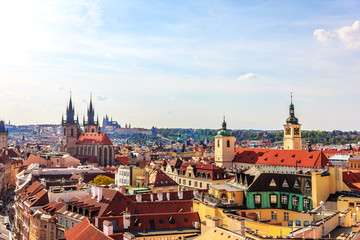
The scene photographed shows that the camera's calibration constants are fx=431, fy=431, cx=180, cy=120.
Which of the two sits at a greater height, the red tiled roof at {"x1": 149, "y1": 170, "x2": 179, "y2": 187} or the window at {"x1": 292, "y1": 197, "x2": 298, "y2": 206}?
the window at {"x1": 292, "y1": 197, "x2": 298, "y2": 206}

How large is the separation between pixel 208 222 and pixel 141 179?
172ft

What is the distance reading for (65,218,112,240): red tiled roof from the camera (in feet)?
129

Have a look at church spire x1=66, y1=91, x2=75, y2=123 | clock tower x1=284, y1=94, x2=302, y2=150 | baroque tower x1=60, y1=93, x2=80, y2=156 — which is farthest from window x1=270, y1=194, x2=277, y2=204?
church spire x1=66, y1=91, x2=75, y2=123

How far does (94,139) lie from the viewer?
177125mm

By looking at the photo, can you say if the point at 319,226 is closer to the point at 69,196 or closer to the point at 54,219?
the point at 54,219

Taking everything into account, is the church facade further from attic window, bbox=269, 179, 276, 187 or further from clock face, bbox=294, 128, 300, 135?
attic window, bbox=269, 179, 276, 187

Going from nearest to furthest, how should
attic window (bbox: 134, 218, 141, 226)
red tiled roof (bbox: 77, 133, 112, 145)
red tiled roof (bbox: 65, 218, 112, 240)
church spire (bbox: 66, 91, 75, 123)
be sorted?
red tiled roof (bbox: 65, 218, 112, 240)
attic window (bbox: 134, 218, 141, 226)
red tiled roof (bbox: 77, 133, 112, 145)
church spire (bbox: 66, 91, 75, 123)

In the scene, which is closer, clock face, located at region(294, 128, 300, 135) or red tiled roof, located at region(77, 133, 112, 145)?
clock face, located at region(294, 128, 300, 135)

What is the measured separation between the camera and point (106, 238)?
38.4 metres

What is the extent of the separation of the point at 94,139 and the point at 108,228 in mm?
138879

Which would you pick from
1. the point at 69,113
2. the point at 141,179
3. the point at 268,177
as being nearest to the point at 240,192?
the point at 268,177

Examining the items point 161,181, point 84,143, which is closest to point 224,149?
point 161,181

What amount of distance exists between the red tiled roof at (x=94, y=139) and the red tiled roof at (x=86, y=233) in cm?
12874

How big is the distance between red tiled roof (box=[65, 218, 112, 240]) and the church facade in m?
125
